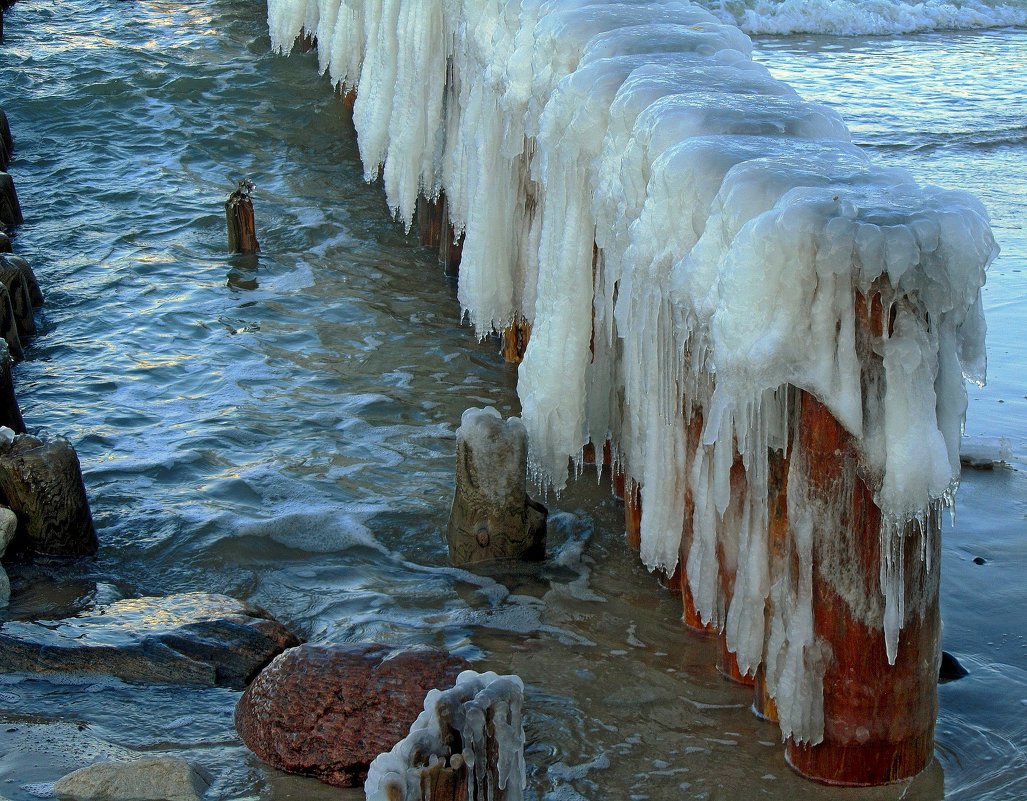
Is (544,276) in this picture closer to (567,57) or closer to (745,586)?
(567,57)

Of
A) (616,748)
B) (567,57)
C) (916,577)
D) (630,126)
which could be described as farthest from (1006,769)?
(567,57)

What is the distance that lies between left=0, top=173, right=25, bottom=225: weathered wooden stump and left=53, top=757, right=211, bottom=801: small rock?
7.32 meters

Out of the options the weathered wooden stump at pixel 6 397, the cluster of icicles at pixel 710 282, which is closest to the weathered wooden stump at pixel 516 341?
the cluster of icicles at pixel 710 282

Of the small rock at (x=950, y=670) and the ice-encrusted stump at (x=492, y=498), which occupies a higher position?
the ice-encrusted stump at (x=492, y=498)

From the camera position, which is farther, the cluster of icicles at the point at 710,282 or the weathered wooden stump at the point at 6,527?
the weathered wooden stump at the point at 6,527

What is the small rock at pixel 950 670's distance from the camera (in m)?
4.56

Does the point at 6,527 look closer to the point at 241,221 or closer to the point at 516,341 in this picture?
the point at 516,341

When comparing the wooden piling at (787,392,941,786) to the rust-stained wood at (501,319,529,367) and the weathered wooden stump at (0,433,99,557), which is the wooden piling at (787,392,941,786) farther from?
the rust-stained wood at (501,319,529,367)

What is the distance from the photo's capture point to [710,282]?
384cm

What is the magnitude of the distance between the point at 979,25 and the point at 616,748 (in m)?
21.5

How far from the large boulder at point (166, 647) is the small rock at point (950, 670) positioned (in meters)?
2.35

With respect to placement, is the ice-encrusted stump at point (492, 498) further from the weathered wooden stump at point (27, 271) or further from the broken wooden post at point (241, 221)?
the broken wooden post at point (241, 221)

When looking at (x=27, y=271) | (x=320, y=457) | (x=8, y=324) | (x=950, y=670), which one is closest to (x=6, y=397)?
(x=320, y=457)

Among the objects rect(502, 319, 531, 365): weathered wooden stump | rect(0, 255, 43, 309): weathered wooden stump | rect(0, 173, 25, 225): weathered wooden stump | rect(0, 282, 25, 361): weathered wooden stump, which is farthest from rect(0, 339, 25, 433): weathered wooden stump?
rect(0, 173, 25, 225): weathered wooden stump
